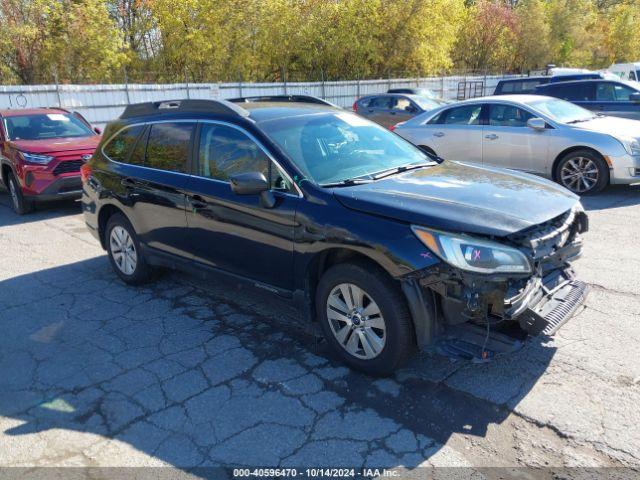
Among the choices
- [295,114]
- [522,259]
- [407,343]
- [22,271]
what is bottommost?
[22,271]

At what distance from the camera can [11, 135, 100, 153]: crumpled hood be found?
28.5ft

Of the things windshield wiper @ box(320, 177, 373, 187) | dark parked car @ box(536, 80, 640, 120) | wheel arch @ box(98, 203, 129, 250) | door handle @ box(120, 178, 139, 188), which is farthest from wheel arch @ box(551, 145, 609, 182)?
wheel arch @ box(98, 203, 129, 250)

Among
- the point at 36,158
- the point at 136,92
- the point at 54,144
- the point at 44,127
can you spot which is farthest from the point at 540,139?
the point at 136,92

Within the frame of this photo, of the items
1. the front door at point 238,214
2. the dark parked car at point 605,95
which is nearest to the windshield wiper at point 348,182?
the front door at point 238,214

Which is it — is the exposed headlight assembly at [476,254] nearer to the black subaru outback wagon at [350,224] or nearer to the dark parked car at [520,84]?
the black subaru outback wagon at [350,224]

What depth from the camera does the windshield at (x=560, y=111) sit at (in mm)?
8742

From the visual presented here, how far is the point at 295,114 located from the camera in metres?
4.45

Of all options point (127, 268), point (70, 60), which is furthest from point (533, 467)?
point (70, 60)

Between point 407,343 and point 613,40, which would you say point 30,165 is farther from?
point 613,40

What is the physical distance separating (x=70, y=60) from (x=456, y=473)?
18890 millimetres

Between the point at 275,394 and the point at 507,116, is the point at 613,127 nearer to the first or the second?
the point at 507,116

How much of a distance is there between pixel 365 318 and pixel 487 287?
0.82 metres

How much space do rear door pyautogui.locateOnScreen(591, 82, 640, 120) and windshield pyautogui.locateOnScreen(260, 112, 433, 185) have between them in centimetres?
944

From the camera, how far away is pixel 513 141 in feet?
29.2
